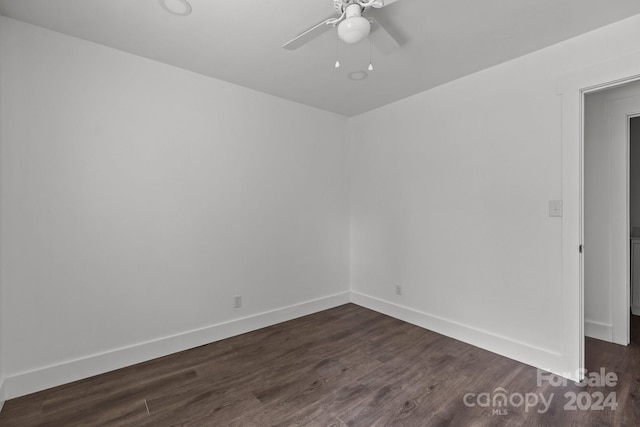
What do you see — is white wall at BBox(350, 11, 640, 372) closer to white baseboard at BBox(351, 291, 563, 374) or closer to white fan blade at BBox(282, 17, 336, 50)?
white baseboard at BBox(351, 291, 563, 374)

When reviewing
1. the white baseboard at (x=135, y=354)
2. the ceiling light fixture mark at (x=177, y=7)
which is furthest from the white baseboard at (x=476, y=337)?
the ceiling light fixture mark at (x=177, y=7)

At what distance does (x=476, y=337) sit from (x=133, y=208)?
10.8 ft

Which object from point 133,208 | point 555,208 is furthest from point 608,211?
point 133,208

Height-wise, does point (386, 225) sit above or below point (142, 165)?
below

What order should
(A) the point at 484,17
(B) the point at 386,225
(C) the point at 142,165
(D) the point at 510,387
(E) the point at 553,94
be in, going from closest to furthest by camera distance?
(A) the point at 484,17, (D) the point at 510,387, (E) the point at 553,94, (C) the point at 142,165, (B) the point at 386,225

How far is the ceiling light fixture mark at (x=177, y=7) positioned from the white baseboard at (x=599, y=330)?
437cm

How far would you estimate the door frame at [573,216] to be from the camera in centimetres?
222

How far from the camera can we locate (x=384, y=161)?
372cm

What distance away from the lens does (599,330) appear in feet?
9.52

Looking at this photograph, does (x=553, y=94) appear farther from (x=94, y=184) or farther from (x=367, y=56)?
(x=94, y=184)

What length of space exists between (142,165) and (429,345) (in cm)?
309

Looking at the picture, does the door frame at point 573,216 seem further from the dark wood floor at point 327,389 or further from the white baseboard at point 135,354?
the white baseboard at point 135,354

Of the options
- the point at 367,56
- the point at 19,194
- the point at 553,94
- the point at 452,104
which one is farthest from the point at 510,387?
the point at 19,194

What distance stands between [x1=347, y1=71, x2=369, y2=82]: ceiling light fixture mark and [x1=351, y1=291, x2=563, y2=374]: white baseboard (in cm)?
254
